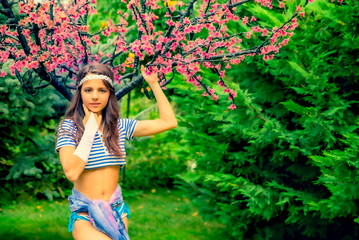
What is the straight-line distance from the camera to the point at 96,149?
8.71 feet

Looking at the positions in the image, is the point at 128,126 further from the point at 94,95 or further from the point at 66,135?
the point at 66,135

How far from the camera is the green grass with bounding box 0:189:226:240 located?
6.54 metres

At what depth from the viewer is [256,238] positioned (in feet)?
18.4

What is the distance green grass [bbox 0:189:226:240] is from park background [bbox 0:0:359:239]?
48 mm

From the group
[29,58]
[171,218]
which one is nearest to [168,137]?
[171,218]

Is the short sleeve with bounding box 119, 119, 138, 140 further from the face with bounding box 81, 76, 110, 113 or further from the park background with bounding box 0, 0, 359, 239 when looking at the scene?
the park background with bounding box 0, 0, 359, 239

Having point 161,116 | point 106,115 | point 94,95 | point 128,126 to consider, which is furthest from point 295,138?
point 94,95

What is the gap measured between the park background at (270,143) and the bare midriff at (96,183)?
2.19 metres

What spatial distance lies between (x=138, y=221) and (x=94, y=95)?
208 inches

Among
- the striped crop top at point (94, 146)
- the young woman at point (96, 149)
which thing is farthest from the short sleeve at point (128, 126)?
the striped crop top at point (94, 146)

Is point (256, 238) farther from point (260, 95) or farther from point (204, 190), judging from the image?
point (260, 95)

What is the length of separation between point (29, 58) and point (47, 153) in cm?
295

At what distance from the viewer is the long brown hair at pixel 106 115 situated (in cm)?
269

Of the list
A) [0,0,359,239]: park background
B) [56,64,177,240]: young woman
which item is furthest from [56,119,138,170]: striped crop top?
[0,0,359,239]: park background
